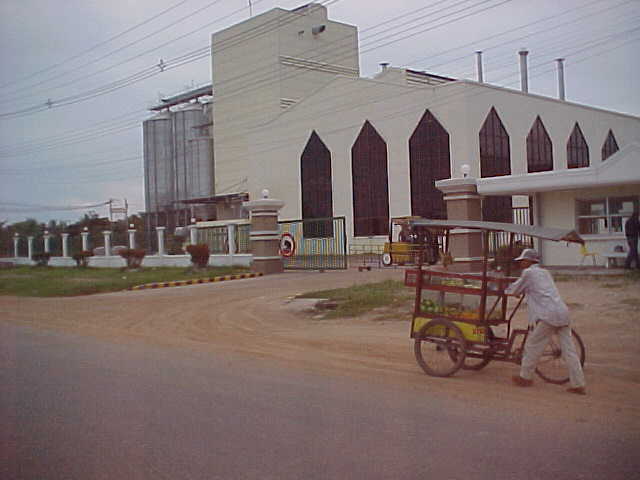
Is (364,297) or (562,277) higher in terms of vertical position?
(562,277)

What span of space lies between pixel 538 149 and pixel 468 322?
116ft

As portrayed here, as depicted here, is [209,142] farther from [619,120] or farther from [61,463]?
[61,463]

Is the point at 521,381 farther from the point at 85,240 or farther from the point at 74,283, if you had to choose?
the point at 85,240

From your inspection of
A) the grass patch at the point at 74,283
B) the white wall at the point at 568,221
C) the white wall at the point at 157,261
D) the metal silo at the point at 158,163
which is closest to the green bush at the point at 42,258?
the white wall at the point at 157,261

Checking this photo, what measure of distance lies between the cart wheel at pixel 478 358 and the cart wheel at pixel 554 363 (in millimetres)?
587

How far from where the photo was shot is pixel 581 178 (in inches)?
824

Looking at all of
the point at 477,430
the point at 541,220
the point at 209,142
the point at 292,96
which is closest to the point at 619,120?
the point at 292,96

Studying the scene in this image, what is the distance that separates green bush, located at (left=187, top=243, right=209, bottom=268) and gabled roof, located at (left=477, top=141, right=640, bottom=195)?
12.4m

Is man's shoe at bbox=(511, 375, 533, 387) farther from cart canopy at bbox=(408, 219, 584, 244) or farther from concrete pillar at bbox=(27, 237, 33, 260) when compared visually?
concrete pillar at bbox=(27, 237, 33, 260)

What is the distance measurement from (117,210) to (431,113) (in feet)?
84.8

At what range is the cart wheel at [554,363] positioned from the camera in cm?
805

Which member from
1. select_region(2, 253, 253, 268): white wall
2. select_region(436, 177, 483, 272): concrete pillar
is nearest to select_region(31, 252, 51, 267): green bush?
select_region(2, 253, 253, 268): white wall

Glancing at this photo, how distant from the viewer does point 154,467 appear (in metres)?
5.44

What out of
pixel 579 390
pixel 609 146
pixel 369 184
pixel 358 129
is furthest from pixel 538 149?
pixel 579 390
